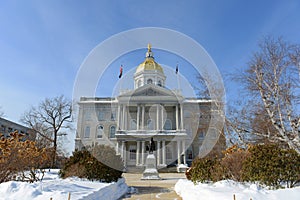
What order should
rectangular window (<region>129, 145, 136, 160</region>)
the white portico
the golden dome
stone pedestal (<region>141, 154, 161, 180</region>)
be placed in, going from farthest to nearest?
the golden dome
rectangular window (<region>129, 145, 136, 160</region>)
the white portico
stone pedestal (<region>141, 154, 161, 180</region>)

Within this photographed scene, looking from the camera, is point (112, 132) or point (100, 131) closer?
point (112, 132)

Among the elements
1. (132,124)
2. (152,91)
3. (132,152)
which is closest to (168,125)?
(132,124)

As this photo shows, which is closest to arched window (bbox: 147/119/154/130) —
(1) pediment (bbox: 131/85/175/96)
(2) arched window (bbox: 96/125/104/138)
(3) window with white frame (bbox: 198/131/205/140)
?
(1) pediment (bbox: 131/85/175/96)

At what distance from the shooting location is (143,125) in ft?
126

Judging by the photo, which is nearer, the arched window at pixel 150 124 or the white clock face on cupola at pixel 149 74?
the arched window at pixel 150 124

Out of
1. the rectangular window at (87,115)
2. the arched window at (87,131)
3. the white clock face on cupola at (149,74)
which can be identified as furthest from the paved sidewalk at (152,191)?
the white clock face on cupola at (149,74)

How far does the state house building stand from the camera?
35.0 meters

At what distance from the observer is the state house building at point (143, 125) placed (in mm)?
34969

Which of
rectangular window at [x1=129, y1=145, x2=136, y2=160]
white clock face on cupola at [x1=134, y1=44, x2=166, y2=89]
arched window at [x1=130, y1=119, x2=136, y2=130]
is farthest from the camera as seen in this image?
white clock face on cupola at [x1=134, y1=44, x2=166, y2=89]

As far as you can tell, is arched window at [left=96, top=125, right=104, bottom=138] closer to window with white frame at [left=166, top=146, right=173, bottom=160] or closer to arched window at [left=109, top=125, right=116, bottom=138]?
arched window at [left=109, top=125, right=116, bottom=138]

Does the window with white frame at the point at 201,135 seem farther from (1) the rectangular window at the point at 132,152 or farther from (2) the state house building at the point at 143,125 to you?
(1) the rectangular window at the point at 132,152

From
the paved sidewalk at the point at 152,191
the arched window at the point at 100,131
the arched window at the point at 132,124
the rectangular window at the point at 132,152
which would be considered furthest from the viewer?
the arched window at the point at 100,131

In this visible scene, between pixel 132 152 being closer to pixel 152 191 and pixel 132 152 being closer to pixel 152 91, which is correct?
pixel 152 91

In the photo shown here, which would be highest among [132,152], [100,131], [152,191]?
[100,131]
